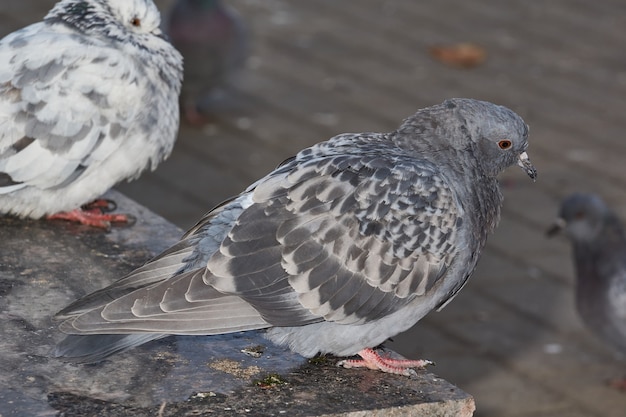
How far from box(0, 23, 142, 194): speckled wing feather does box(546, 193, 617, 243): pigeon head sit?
289cm

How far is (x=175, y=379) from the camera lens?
3516mm

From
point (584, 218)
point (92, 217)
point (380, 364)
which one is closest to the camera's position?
point (380, 364)

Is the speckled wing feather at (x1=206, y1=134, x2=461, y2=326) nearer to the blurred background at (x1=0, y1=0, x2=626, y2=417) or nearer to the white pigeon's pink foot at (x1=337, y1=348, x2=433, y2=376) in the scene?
the white pigeon's pink foot at (x1=337, y1=348, x2=433, y2=376)

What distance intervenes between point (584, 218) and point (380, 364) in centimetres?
308

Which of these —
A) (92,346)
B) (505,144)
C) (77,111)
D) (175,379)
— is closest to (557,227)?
(505,144)

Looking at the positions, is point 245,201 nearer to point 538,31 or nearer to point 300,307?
point 300,307

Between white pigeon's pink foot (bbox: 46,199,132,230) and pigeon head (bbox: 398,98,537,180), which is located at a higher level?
pigeon head (bbox: 398,98,537,180)

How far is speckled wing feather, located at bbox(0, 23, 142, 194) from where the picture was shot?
4.50 meters

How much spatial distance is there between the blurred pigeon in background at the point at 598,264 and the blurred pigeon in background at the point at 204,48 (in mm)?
3317

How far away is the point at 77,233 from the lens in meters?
4.64

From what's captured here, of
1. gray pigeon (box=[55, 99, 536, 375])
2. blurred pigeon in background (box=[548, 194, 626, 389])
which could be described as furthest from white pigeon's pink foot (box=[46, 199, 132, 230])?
blurred pigeon in background (box=[548, 194, 626, 389])

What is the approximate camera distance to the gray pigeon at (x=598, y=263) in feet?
20.0

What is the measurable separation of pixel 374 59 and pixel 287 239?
270 inches

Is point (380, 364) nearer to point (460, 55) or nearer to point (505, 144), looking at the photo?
point (505, 144)
